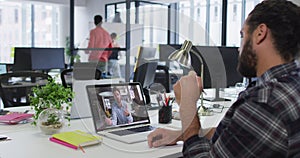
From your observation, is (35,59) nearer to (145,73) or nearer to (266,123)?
(145,73)

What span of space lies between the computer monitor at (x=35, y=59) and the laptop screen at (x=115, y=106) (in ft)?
8.60

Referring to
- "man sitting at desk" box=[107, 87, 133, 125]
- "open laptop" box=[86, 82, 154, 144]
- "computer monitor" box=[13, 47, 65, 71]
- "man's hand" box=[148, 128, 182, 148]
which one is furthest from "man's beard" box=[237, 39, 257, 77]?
"computer monitor" box=[13, 47, 65, 71]

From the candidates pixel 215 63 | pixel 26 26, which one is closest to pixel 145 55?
pixel 215 63

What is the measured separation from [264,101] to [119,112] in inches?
33.4

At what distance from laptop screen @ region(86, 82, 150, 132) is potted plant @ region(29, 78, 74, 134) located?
0.14 meters

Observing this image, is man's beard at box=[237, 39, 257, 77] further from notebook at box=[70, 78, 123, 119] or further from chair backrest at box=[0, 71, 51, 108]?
chair backrest at box=[0, 71, 51, 108]

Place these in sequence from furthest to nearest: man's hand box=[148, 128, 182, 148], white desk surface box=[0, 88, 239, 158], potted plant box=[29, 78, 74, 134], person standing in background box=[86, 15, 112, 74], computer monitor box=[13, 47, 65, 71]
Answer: computer monitor box=[13, 47, 65, 71] < person standing in background box=[86, 15, 112, 74] < potted plant box=[29, 78, 74, 134] < man's hand box=[148, 128, 182, 148] < white desk surface box=[0, 88, 239, 158]

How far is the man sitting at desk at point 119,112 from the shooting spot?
5.20ft

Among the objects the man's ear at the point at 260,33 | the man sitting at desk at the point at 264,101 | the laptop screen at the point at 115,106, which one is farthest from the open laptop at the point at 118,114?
the man's ear at the point at 260,33

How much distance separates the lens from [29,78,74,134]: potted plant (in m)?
1.51

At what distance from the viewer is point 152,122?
5.92ft

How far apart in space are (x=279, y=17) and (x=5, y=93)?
2.19 meters

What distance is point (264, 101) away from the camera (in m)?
0.90

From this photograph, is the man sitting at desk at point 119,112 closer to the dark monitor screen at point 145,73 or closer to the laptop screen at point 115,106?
the laptop screen at point 115,106
